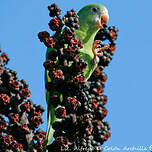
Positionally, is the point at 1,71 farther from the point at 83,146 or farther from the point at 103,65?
the point at 103,65

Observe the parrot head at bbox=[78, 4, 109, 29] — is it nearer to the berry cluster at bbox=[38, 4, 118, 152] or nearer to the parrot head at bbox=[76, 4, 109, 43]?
the parrot head at bbox=[76, 4, 109, 43]

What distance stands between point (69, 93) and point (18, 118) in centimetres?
49

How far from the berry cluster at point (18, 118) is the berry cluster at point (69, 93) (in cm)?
15

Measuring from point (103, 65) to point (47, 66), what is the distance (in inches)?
59.5

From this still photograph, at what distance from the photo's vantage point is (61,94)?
405 cm

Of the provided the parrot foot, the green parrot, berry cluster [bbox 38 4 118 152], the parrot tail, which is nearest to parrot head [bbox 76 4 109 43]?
the green parrot

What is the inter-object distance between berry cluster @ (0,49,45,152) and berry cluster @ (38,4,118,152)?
15 cm

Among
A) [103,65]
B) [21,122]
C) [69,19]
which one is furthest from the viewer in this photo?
[103,65]

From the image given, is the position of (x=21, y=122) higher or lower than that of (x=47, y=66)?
lower

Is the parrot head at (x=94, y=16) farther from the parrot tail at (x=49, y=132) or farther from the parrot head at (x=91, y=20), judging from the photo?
the parrot tail at (x=49, y=132)

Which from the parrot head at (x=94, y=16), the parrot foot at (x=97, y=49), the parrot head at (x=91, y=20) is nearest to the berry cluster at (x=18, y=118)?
the parrot foot at (x=97, y=49)

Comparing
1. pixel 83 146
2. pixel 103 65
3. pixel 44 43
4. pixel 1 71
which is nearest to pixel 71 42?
pixel 44 43

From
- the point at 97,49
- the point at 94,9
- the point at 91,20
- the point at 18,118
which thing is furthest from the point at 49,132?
the point at 94,9

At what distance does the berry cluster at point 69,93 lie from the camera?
3740 mm
